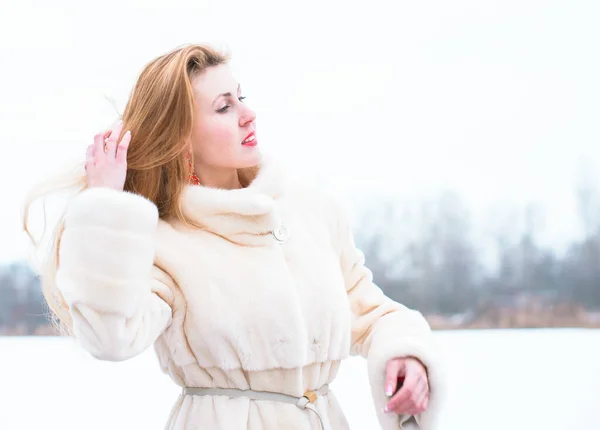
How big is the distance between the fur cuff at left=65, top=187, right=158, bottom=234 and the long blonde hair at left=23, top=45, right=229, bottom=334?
0.18 meters

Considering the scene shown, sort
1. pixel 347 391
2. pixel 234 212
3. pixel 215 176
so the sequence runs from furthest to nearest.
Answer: pixel 347 391 < pixel 215 176 < pixel 234 212

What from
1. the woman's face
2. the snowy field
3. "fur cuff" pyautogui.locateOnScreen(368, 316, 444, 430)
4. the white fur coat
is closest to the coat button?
the white fur coat

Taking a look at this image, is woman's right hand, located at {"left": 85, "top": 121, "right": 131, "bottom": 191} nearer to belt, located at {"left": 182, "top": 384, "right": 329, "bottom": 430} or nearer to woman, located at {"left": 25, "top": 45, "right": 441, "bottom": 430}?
woman, located at {"left": 25, "top": 45, "right": 441, "bottom": 430}

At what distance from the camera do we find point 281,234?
133 cm

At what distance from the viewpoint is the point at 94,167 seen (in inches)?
46.2

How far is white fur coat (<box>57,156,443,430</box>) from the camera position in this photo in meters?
1.08

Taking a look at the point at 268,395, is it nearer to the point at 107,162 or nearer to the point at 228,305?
the point at 228,305

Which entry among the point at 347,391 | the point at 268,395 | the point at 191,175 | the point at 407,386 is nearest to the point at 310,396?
the point at 268,395

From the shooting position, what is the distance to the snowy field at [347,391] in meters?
2.44

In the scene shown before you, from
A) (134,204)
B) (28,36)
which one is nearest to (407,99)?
(28,36)

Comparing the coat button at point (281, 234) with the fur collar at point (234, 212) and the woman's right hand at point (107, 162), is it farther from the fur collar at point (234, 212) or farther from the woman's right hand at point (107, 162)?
the woman's right hand at point (107, 162)

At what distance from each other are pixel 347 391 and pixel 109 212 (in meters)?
1.57

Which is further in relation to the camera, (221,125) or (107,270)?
(221,125)

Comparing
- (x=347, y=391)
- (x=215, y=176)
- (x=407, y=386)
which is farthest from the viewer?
(x=347, y=391)
